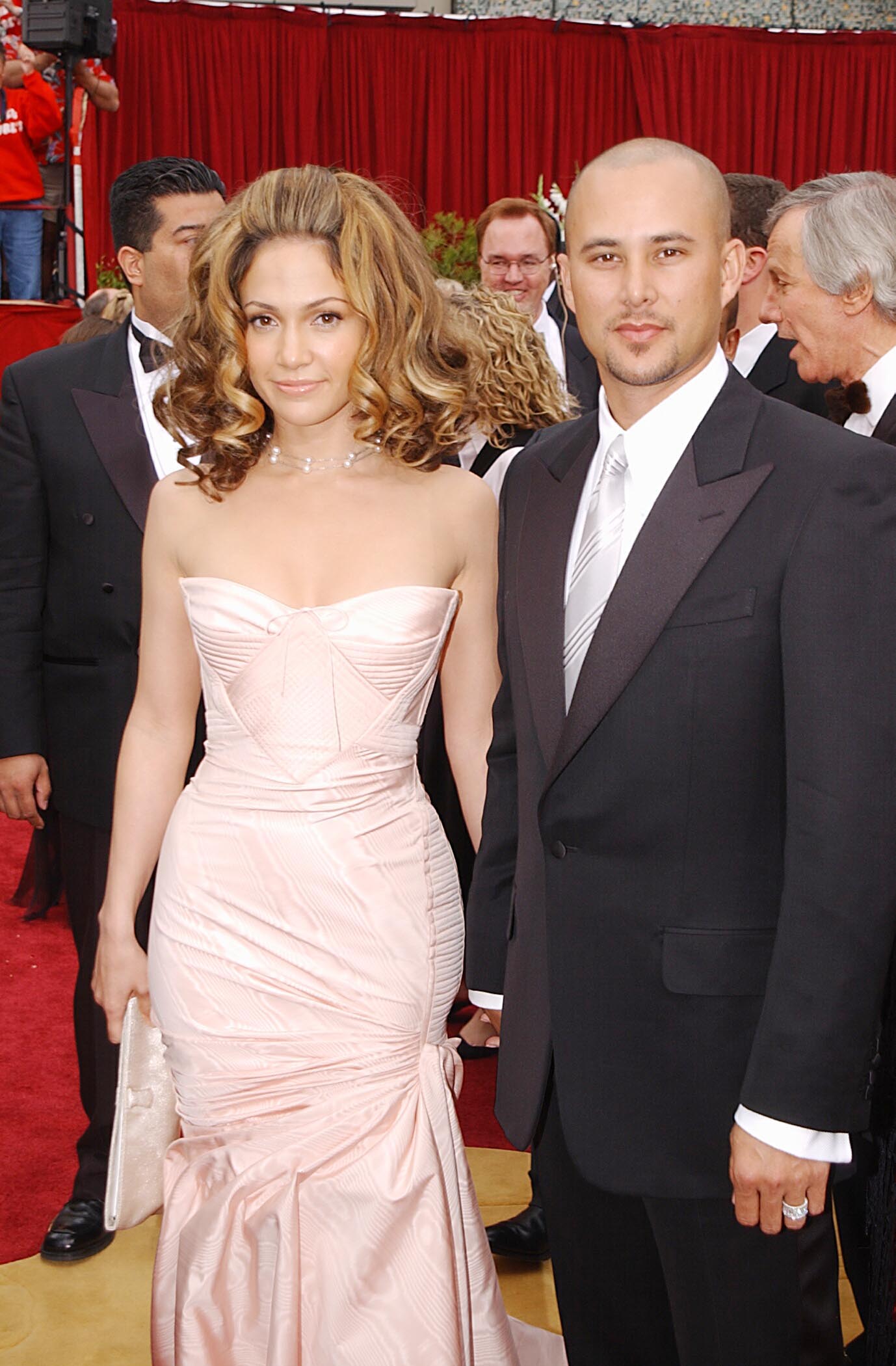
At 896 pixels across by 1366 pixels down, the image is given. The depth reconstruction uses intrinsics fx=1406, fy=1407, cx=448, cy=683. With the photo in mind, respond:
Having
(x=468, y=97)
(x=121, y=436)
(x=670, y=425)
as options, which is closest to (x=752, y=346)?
(x=121, y=436)

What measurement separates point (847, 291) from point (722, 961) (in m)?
1.56

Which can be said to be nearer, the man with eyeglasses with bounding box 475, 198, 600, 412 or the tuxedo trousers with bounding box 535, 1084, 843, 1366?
the tuxedo trousers with bounding box 535, 1084, 843, 1366

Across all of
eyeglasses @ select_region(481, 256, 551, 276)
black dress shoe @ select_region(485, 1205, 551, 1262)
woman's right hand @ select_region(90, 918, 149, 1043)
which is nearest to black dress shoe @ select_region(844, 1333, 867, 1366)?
black dress shoe @ select_region(485, 1205, 551, 1262)

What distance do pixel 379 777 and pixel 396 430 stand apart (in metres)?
0.48

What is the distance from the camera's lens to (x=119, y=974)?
79.7 inches

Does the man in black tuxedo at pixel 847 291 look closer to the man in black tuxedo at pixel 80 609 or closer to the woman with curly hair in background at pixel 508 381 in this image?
the woman with curly hair in background at pixel 508 381

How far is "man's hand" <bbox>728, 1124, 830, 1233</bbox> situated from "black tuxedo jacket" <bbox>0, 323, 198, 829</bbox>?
1.55 meters

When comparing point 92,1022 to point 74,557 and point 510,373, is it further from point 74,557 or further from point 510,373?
point 510,373

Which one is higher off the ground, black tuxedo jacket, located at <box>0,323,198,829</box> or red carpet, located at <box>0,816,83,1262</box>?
black tuxedo jacket, located at <box>0,323,198,829</box>

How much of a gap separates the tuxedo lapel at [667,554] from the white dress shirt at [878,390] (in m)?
1.09

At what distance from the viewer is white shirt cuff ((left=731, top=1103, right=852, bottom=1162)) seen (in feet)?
4.58

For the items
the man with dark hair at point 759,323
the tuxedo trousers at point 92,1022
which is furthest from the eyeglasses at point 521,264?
the tuxedo trousers at point 92,1022

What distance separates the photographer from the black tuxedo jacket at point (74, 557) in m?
2.59

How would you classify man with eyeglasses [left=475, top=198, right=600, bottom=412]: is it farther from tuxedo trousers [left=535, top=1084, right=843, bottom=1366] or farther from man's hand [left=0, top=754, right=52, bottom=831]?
tuxedo trousers [left=535, top=1084, right=843, bottom=1366]
